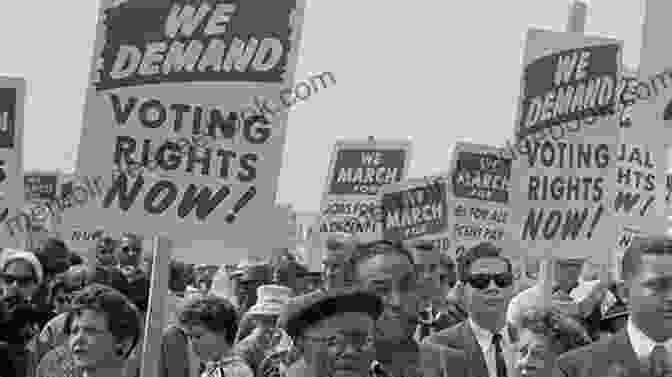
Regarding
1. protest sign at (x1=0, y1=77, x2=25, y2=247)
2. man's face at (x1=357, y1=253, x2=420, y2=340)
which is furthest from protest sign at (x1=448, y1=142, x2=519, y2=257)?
man's face at (x1=357, y1=253, x2=420, y2=340)

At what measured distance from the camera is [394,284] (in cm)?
735

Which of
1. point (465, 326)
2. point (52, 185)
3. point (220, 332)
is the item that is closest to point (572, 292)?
point (465, 326)

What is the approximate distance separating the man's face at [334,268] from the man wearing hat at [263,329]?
29 centimetres

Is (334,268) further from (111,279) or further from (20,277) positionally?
(20,277)

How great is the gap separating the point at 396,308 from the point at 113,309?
4.48 ft

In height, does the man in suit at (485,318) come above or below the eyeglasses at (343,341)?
below

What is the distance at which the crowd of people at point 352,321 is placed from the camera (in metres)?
6.17

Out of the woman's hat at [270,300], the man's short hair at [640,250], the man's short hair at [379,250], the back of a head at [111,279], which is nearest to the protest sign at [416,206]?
the woman's hat at [270,300]

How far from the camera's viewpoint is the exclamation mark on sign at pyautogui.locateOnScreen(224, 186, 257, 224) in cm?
867

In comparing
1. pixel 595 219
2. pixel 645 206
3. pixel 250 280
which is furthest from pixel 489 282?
pixel 645 206

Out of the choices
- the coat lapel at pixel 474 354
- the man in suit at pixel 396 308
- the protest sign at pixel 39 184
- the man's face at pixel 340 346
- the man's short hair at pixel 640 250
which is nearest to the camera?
the man's face at pixel 340 346

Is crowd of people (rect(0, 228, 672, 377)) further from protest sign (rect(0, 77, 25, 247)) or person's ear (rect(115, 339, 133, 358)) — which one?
protest sign (rect(0, 77, 25, 247))

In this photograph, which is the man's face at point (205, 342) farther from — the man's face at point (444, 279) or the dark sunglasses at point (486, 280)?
the man's face at point (444, 279)

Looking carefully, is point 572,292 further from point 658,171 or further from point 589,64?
point 589,64
